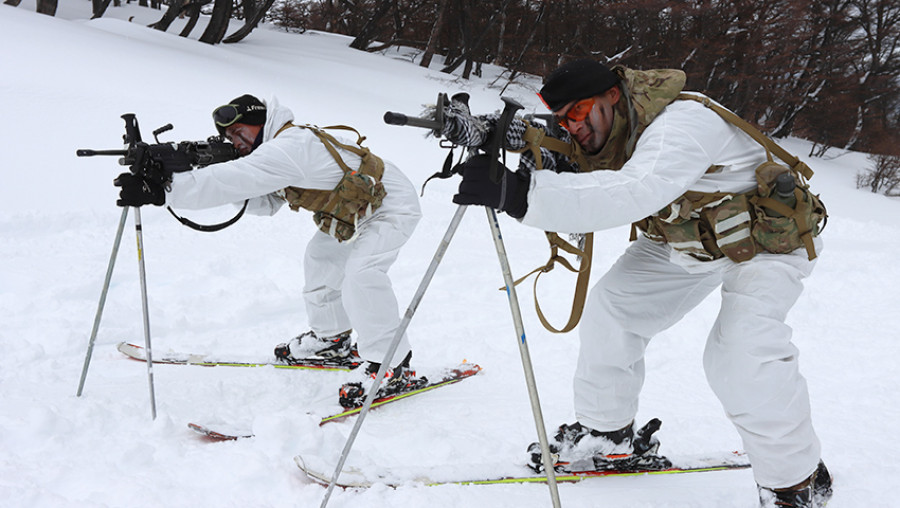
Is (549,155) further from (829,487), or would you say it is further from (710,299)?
(710,299)

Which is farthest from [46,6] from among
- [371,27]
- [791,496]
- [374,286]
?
[791,496]

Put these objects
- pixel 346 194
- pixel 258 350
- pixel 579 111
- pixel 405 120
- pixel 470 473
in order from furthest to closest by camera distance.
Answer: pixel 258 350
pixel 346 194
pixel 470 473
pixel 579 111
pixel 405 120

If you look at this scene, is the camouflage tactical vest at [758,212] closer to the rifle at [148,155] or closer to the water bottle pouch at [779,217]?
the water bottle pouch at [779,217]

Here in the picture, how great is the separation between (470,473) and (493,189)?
4.94ft

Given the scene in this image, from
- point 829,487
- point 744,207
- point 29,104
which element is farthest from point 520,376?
point 29,104

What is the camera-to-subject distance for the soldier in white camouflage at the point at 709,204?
1.98 metres

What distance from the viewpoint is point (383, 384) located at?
3734 millimetres

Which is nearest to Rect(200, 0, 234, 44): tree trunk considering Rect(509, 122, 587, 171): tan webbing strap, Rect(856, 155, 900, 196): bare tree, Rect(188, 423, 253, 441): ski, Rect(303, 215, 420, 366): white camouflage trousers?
Rect(303, 215, 420, 366): white camouflage trousers

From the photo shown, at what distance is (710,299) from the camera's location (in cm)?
583

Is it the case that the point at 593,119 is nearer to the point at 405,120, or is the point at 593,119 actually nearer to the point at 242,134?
the point at 405,120

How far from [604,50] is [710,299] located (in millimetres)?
17428

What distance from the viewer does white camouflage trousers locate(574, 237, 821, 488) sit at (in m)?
2.20

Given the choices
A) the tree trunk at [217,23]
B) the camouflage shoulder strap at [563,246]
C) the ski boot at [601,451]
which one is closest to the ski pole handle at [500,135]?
Result: the camouflage shoulder strap at [563,246]

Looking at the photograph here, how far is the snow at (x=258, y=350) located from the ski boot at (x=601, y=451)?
0.08 meters
